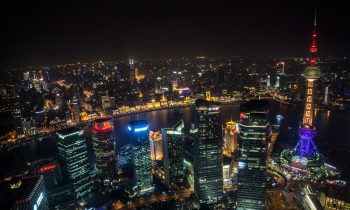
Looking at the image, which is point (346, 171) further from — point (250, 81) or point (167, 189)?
point (250, 81)

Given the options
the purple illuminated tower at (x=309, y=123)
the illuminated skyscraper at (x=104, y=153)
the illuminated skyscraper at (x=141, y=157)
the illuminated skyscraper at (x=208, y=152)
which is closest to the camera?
the illuminated skyscraper at (x=208, y=152)

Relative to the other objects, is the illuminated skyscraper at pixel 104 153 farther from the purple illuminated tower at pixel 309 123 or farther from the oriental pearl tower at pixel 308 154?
the purple illuminated tower at pixel 309 123

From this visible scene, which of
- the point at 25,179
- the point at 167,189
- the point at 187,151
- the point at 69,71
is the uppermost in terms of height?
the point at 69,71

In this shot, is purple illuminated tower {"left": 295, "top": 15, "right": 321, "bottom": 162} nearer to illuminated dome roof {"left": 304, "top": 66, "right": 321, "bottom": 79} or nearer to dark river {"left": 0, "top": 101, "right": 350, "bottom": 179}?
illuminated dome roof {"left": 304, "top": 66, "right": 321, "bottom": 79}

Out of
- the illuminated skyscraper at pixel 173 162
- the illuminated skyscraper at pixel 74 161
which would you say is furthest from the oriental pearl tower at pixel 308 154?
the illuminated skyscraper at pixel 74 161

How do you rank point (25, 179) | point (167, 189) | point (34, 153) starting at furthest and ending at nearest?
point (34, 153) < point (167, 189) < point (25, 179)

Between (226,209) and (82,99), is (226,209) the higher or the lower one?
the lower one

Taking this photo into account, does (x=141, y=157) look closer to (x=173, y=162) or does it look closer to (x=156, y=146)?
(x=173, y=162)

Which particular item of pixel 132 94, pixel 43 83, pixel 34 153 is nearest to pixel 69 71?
pixel 43 83
